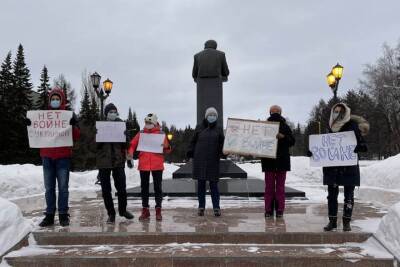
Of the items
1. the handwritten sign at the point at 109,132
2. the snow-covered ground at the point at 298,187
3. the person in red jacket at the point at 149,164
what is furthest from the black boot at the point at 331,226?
the handwritten sign at the point at 109,132

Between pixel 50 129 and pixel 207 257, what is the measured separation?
3236 millimetres

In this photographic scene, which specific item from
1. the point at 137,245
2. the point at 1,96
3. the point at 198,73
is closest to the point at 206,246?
the point at 137,245

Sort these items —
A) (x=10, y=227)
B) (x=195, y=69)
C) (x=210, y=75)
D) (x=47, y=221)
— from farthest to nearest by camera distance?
(x=195, y=69)
(x=210, y=75)
(x=47, y=221)
(x=10, y=227)

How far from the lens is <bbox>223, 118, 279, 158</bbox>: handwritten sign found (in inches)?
265

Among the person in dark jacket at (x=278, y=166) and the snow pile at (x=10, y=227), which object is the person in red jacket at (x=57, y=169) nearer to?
the snow pile at (x=10, y=227)

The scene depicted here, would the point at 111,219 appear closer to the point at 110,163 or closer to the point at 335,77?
the point at 110,163

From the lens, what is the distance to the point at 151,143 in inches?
269

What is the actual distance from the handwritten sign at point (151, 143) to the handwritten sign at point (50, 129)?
3.94 feet

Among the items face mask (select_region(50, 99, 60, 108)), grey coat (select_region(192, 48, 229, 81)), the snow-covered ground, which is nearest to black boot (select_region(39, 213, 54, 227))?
the snow-covered ground

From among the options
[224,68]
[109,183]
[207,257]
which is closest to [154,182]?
[109,183]

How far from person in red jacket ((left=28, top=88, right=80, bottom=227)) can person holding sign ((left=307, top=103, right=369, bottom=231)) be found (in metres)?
4.08

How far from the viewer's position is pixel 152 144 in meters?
6.84

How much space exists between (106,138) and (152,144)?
851mm

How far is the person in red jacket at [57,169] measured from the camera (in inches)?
242
